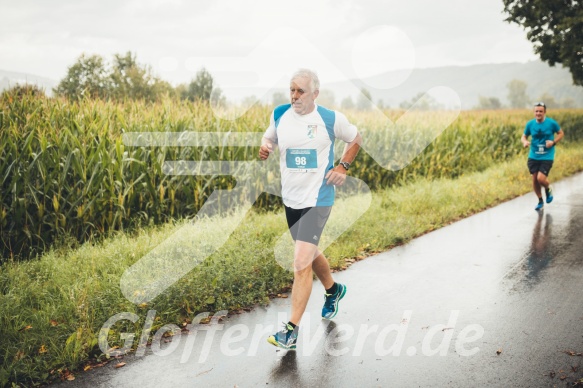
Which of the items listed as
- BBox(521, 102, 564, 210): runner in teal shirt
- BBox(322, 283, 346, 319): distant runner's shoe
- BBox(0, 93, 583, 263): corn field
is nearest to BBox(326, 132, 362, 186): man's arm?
BBox(322, 283, 346, 319): distant runner's shoe

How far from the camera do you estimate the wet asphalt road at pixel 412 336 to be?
3637 mm

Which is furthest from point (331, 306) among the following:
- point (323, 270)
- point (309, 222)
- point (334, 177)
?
A: point (334, 177)

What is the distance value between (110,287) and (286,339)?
6.28 feet

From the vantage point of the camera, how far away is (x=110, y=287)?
→ 16.1 ft

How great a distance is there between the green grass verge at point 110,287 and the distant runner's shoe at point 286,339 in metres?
1.02

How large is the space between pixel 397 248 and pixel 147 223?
3.82 meters

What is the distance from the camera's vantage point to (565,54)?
32.7 m

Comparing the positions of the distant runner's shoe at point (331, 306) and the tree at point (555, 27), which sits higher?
the tree at point (555, 27)

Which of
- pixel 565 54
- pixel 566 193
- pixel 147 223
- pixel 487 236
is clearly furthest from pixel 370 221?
pixel 565 54

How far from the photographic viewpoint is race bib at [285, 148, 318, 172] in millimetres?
4242

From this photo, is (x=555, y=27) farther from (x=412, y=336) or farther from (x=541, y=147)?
(x=412, y=336)

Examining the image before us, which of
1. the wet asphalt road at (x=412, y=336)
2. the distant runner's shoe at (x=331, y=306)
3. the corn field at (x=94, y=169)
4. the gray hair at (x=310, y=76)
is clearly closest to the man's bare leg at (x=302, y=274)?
the wet asphalt road at (x=412, y=336)

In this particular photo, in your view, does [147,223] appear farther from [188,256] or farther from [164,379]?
[164,379]

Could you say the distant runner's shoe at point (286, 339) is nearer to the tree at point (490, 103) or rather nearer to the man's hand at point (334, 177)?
the man's hand at point (334, 177)
